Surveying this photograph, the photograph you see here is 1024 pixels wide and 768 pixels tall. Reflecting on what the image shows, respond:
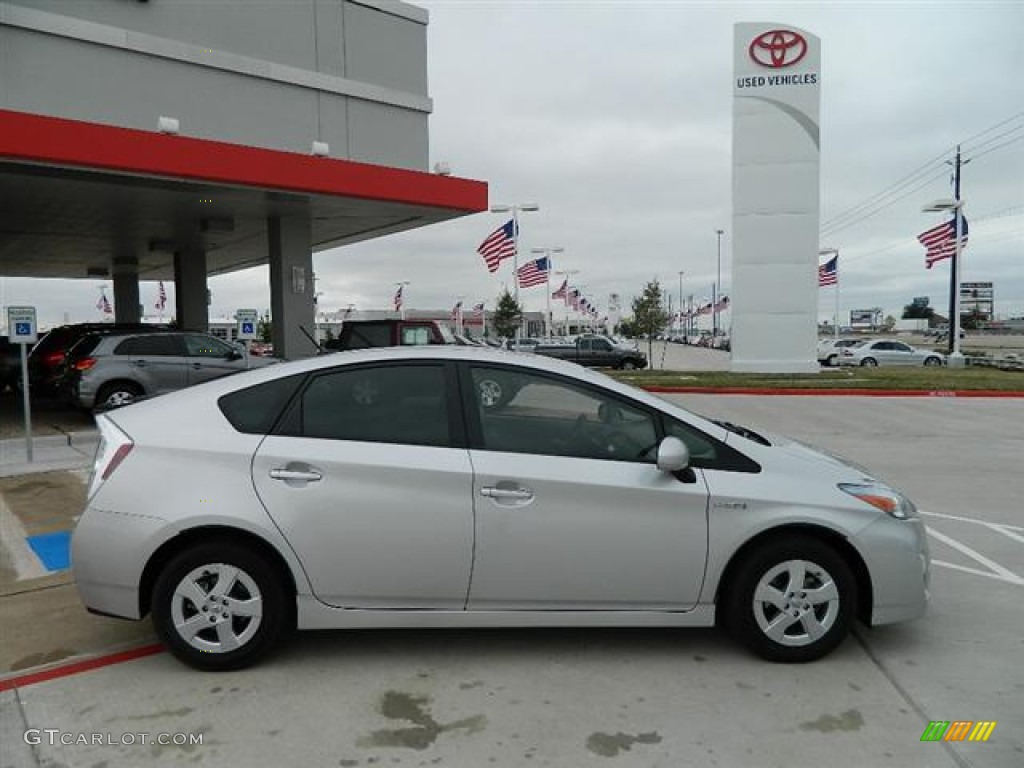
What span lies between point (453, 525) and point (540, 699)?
878 millimetres

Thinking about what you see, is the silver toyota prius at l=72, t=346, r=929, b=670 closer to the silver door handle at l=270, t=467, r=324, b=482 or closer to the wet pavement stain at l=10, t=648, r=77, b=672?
the silver door handle at l=270, t=467, r=324, b=482

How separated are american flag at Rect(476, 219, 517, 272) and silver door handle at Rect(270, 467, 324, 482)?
26.6 meters

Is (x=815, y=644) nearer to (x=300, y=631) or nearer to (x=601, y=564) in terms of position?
(x=601, y=564)

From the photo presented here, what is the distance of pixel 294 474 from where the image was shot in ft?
12.2

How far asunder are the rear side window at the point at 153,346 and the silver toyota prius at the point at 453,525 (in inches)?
390

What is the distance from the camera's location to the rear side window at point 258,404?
12.7 feet

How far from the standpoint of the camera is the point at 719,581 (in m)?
3.85

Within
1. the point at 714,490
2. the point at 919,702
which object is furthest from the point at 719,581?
the point at 919,702

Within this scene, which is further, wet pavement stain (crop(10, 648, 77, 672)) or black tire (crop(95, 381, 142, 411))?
black tire (crop(95, 381, 142, 411))

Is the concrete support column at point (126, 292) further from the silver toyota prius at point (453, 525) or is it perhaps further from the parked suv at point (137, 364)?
the silver toyota prius at point (453, 525)

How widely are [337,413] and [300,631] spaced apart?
1309 millimetres

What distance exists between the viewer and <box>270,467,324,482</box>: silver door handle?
3717mm

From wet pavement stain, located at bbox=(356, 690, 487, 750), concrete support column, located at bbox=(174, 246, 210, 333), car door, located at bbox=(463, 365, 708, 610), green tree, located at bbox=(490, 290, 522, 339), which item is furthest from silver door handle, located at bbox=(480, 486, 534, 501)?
green tree, located at bbox=(490, 290, 522, 339)

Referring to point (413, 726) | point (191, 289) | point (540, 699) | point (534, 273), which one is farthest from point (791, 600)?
point (534, 273)
